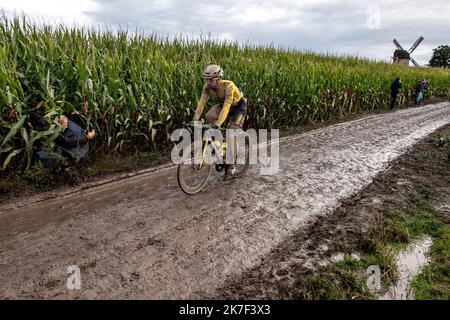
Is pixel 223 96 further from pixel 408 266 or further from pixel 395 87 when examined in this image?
pixel 395 87

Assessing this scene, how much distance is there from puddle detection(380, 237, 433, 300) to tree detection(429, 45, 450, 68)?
246ft

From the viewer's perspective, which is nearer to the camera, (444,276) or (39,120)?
(444,276)

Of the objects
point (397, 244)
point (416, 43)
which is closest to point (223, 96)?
point (397, 244)

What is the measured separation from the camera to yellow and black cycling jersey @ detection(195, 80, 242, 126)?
18.7 feet

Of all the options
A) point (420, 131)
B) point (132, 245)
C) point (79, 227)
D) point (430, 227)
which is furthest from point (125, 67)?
point (420, 131)

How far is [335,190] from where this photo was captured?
6289 millimetres

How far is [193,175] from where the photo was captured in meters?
5.86

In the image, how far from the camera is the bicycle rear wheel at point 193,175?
18.0 ft

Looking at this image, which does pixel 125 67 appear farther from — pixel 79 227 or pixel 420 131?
pixel 420 131

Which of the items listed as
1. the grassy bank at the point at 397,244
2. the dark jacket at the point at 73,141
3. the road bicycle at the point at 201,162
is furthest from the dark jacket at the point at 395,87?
the dark jacket at the point at 73,141

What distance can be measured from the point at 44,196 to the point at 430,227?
567cm

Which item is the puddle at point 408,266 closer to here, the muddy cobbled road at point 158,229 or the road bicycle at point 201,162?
the muddy cobbled road at point 158,229

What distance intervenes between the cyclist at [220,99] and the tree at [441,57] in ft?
243

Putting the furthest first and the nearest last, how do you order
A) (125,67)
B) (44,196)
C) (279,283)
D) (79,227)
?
(125,67) < (44,196) < (79,227) < (279,283)
